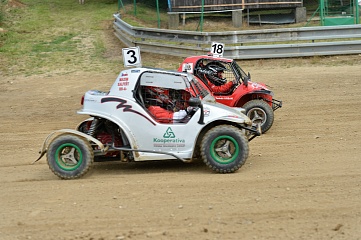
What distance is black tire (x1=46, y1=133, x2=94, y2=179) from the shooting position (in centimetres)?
852

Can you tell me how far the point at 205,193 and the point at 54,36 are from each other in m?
17.7

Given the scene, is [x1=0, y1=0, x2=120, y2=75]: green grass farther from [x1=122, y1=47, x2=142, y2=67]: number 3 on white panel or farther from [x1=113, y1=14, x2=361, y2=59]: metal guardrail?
[x1=122, y1=47, x2=142, y2=67]: number 3 on white panel

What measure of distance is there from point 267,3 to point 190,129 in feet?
57.2

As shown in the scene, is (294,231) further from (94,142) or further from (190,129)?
(94,142)

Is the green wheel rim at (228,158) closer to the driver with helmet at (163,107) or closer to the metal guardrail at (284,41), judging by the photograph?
the driver with helmet at (163,107)

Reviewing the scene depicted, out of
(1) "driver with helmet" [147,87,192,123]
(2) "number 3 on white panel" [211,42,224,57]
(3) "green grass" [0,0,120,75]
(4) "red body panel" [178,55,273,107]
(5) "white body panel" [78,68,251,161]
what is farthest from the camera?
(3) "green grass" [0,0,120,75]

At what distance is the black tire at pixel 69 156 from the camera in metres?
8.52

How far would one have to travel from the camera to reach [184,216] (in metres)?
6.64

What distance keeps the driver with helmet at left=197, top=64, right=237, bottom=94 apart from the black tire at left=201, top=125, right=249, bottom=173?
3589 mm

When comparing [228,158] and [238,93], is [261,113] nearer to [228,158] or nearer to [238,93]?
[238,93]

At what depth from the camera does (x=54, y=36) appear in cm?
2378

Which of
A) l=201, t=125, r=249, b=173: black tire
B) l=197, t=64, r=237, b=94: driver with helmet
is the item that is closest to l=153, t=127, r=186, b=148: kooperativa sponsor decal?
l=201, t=125, r=249, b=173: black tire

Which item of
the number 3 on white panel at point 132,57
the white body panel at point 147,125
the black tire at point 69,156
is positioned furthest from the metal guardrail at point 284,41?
the black tire at point 69,156

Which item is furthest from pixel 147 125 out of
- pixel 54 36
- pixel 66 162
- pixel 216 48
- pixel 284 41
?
pixel 54 36
